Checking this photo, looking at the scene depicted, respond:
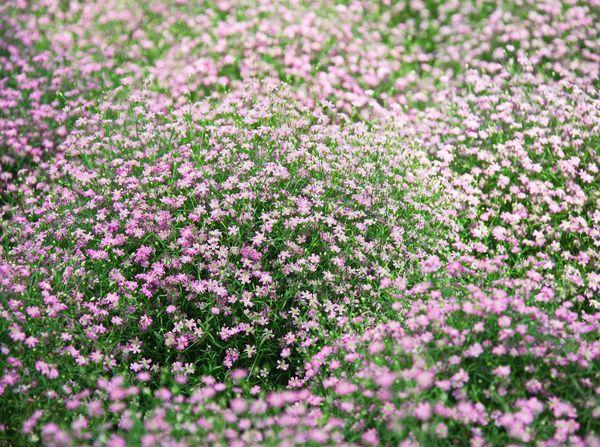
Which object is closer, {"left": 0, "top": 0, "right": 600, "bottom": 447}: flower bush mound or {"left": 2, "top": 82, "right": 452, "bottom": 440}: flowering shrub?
{"left": 0, "top": 0, "right": 600, "bottom": 447}: flower bush mound

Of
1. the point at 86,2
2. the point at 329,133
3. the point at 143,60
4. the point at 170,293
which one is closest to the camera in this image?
the point at 170,293

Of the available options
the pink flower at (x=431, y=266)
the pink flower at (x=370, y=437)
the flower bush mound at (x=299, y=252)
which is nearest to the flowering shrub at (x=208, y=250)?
the flower bush mound at (x=299, y=252)

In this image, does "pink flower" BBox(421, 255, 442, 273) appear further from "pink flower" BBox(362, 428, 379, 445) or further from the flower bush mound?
"pink flower" BBox(362, 428, 379, 445)

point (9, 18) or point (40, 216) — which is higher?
point (9, 18)

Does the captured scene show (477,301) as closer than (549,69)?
Yes

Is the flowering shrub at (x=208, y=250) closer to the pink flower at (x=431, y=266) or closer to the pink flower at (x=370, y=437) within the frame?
the pink flower at (x=431, y=266)

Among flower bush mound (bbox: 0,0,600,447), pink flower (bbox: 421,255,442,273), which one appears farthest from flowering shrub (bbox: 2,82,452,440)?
pink flower (bbox: 421,255,442,273)

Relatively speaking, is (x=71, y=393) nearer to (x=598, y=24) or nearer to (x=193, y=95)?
(x=193, y=95)

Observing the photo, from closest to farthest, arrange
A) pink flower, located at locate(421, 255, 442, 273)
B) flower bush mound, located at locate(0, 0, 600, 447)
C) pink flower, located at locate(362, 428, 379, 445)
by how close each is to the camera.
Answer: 1. pink flower, located at locate(362, 428, 379, 445)
2. flower bush mound, located at locate(0, 0, 600, 447)
3. pink flower, located at locate(421, 255, 442, 273)

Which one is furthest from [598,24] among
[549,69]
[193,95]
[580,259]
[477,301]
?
[477,301]
